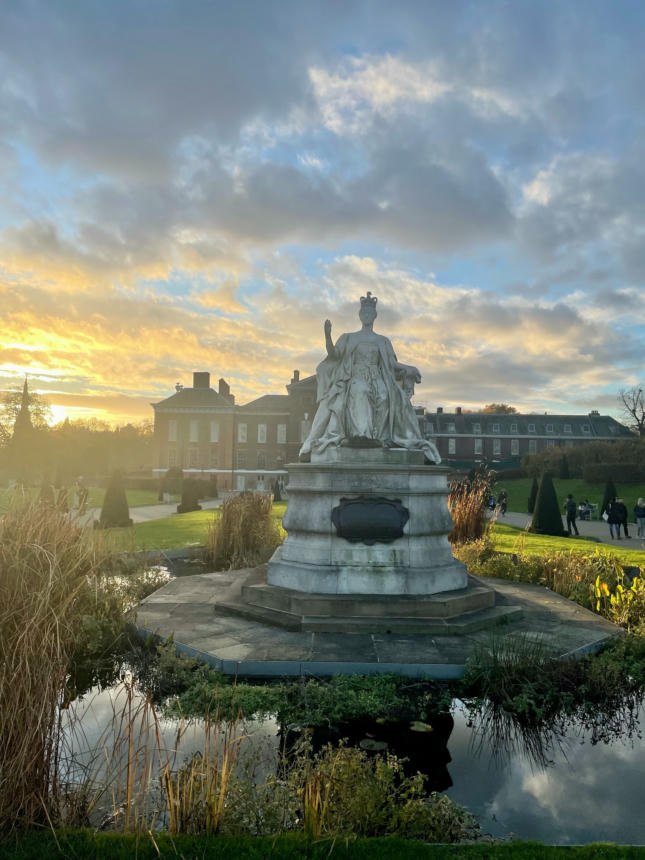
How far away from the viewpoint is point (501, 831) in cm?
302

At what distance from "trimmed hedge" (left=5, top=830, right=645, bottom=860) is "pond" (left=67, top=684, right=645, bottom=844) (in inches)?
11.2

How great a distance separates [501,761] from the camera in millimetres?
3783

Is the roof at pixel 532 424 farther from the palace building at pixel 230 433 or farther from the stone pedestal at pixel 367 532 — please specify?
the stone pedestal at pixel 367 532

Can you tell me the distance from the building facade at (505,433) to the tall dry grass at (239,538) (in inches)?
2345

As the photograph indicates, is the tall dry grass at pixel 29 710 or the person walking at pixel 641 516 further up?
the tall dry grass at pixel 29 710

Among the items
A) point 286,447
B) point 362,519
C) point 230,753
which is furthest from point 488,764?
point 286,447

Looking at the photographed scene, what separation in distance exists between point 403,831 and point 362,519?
4174 millimetres

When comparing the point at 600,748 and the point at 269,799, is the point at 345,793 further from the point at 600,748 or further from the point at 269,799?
the point at 600,748

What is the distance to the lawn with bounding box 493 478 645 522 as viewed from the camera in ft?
120

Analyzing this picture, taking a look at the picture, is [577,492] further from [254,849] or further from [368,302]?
[254,849]

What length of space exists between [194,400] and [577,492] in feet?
126

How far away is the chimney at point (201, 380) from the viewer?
61781 mm

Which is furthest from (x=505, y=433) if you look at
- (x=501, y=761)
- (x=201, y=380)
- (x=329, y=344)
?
(x=501, y=761)

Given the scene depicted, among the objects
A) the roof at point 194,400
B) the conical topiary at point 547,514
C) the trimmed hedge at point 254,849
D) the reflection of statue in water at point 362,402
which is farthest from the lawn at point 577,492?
the trimmed hedge at point 254,849
